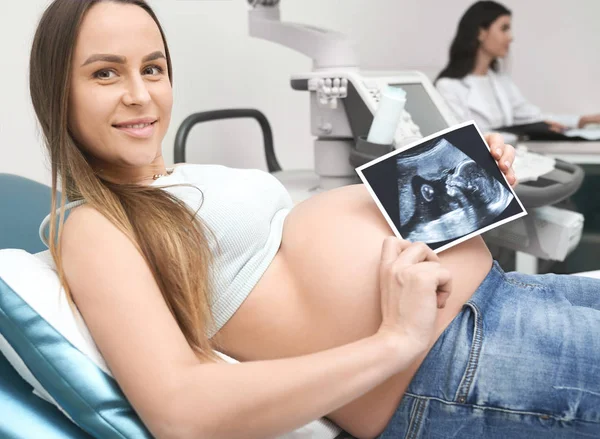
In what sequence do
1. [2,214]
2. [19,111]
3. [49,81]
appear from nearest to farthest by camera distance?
[49,81] < [2,214] < [19,111]

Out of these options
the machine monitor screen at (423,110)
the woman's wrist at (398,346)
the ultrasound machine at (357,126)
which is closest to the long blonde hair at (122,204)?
the woman's wrist at (398,346)

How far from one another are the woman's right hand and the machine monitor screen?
3.20 feet

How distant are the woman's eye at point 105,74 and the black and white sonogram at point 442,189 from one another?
0.37m

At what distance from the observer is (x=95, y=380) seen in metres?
0.70

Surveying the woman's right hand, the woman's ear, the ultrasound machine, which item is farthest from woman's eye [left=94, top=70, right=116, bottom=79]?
the woman's ear

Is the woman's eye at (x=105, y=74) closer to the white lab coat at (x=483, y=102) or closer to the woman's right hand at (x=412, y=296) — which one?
the woman's right hand at (x=412, y=296)

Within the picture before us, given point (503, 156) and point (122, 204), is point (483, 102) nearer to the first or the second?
point (503, 156)

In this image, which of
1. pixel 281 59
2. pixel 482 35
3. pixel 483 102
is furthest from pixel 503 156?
pixel 482 35

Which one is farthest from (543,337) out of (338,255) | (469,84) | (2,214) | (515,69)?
(515,69)

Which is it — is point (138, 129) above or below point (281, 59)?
above

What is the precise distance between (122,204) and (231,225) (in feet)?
0.49

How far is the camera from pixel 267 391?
0.65 m

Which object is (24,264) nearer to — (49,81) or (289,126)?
(49,81)

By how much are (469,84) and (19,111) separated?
211 centimetres
